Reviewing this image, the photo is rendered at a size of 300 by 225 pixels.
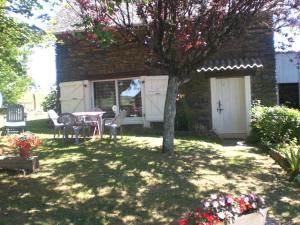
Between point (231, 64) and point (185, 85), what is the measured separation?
6.04 feet

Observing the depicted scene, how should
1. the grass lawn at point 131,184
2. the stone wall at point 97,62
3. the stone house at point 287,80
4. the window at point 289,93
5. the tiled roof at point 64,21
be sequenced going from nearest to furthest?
the grass lawn at point 131,184
the stone wall at point 97,62
the tiled roof at point 64,21
the stone house at point 287,80
the window at point 289,93

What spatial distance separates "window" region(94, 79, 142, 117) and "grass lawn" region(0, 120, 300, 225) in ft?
17.5

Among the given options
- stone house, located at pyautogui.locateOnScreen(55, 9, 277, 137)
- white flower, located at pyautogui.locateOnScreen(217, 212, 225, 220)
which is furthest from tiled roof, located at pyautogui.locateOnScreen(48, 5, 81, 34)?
white flower, located at pyautogui.locateOnScreen(217, 212, 225, 220)

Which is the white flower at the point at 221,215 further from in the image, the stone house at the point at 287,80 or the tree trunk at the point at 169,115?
the stone house at the point at 287,80

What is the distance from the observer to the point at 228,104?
15.4 m

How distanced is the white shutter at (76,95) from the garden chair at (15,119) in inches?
89.0

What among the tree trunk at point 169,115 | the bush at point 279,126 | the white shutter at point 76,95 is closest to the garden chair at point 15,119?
the white shutter at point 76,95

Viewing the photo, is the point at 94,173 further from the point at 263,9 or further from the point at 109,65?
the point at 109,65

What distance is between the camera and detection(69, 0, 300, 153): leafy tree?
911 centimetres

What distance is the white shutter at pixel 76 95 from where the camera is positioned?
16.4 meters

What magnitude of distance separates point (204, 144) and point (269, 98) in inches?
177

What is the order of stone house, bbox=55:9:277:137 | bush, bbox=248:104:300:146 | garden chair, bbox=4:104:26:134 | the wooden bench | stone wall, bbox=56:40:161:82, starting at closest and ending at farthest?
the wooden bench < bush, bbox=248:104:300:146 < garden chair, bbox=4:104:26:134 < stone house, bbox=55:9:277:137 < stone wall, bbox=56:40:161:82

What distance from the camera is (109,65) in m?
16.4

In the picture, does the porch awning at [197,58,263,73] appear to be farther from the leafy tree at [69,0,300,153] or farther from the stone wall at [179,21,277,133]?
the leafy tree at [69,0,300,153]
